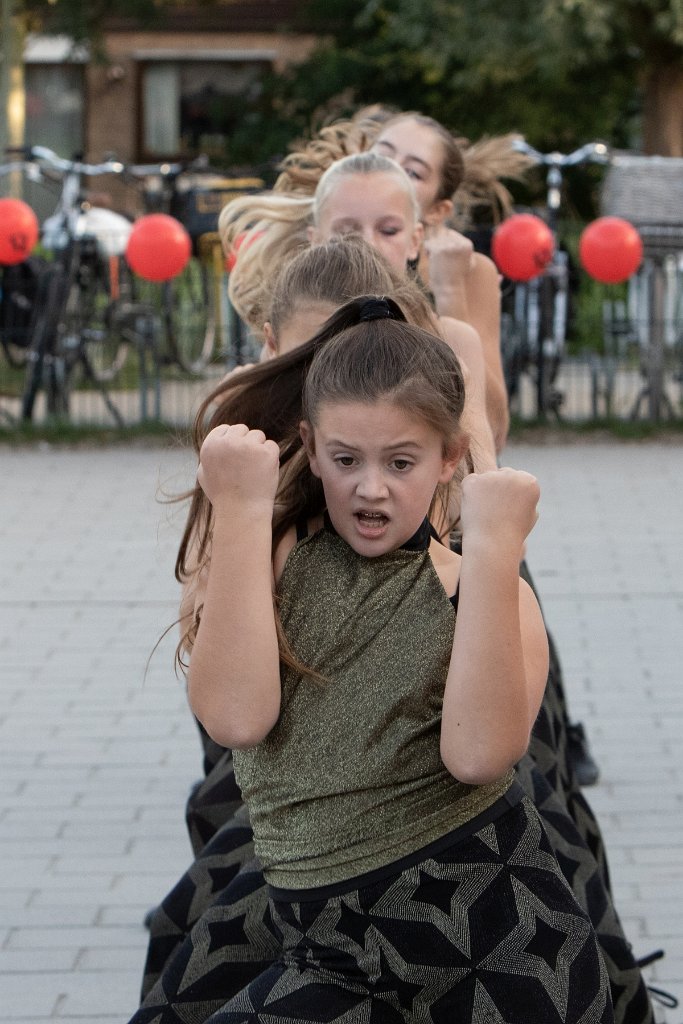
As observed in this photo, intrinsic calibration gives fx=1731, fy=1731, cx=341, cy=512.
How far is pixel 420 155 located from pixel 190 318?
8586mm

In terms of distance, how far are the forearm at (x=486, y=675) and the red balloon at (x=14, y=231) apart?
8.14m

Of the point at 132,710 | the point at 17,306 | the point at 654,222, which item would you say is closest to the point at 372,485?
the point at 132,710

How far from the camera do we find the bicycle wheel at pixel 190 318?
39.5ft

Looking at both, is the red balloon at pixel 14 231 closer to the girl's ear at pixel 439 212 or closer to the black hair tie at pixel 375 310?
the girl's ear at pixel 439 212

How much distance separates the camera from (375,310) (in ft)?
7.89

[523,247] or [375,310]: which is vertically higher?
[375,310]

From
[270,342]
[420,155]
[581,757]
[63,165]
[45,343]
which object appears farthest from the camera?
[45,343]

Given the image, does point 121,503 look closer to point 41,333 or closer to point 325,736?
point 41,333

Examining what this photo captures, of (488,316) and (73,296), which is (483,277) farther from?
(73,296)

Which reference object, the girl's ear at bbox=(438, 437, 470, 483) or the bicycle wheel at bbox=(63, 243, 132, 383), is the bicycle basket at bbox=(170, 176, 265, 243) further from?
the girl's ear at bbox=(438, 437, 470, 483)

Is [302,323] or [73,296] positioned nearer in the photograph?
[302,323]

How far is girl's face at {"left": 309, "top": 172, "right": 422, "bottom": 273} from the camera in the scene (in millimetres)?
3445

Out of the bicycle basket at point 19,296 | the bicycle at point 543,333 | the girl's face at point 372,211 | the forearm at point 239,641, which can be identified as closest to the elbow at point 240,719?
the forearm at point 239,641

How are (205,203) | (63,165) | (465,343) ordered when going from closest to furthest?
(465,343) → (63,165) → (205,203)
